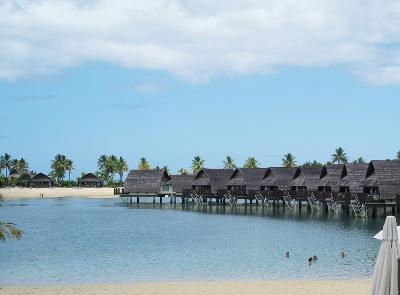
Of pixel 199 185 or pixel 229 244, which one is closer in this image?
pixel 229 244

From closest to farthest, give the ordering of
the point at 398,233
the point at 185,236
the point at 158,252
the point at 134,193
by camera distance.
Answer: the point at 398,233
the point at 158,252
the point at 185,236
the point at 134,193

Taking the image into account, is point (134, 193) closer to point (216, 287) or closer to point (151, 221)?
point (151, 221)

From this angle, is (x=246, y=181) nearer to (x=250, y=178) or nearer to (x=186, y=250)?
(x=250, y=178)

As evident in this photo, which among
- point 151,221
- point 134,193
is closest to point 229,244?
point 151,221

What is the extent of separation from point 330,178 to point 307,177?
13.2 feet

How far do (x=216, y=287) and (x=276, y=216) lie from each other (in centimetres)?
4101

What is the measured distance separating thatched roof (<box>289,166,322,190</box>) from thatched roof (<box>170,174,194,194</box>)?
75.4 feet

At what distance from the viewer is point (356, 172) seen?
198ft

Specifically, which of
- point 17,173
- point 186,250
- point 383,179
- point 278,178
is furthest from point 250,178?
point 17,173

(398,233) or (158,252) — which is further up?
(398,233)

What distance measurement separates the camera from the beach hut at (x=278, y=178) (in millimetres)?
75125

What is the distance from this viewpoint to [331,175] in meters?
67.6

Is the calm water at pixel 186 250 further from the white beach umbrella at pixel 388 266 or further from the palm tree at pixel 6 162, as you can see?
the palm tree at pixel 6 162

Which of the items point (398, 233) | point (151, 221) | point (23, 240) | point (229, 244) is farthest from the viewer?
point (151, 221)
